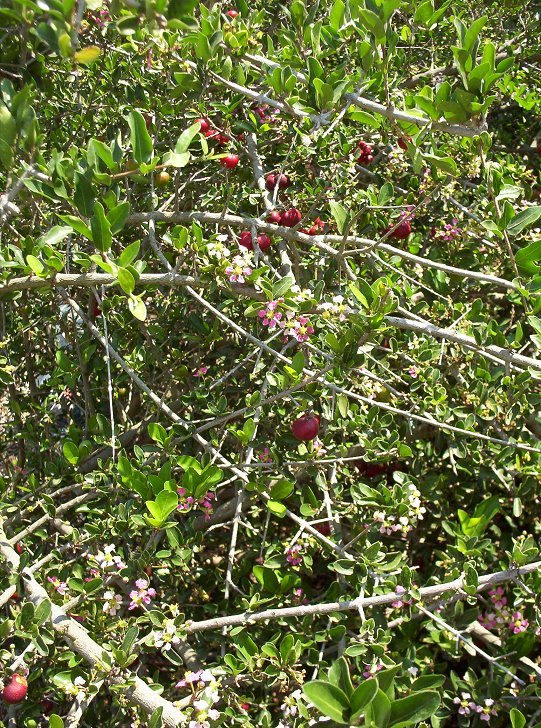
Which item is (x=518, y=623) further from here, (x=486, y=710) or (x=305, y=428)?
(x=305, y=428)

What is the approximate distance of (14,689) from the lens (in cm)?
164

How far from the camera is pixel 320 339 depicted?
1859mm

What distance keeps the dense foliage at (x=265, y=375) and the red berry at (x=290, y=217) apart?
0.07m

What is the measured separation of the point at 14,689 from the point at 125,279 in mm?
1054

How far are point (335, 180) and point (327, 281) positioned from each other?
376 mm

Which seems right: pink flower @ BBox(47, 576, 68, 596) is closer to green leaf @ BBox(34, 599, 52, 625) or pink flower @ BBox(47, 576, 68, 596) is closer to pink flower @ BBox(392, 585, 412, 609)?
green leaf @ BBox(34, 599, 52, 625)

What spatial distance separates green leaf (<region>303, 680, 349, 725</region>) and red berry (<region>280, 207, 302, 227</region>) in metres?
1.60

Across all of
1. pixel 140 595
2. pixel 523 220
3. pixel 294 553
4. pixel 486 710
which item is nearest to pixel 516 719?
pixel 486 710

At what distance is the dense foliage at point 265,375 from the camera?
1.55 metres

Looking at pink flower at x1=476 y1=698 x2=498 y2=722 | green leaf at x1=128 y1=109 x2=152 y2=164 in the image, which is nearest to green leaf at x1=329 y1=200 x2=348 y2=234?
green leaf at x1=128 y1=109 x2=152 y2=164

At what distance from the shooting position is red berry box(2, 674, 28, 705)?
1.64 meters

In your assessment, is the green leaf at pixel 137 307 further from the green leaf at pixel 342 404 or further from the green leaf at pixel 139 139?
the green leaf at pixel 342 404

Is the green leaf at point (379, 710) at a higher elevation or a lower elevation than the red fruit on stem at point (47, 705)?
higher

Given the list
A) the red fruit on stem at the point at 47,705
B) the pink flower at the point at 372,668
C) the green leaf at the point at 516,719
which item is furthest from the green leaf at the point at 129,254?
the red fruit on stem at the point at 47,705
